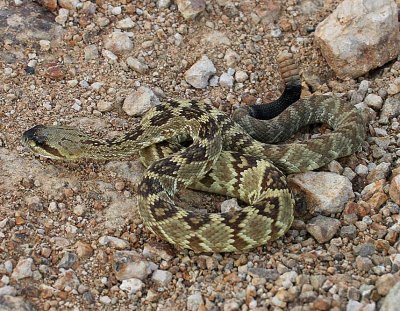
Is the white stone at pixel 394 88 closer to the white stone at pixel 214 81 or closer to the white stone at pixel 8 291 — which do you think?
the white stone at pixel 214 81

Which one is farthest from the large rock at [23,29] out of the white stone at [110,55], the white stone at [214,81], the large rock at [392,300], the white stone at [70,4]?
the large rock at [392,300]

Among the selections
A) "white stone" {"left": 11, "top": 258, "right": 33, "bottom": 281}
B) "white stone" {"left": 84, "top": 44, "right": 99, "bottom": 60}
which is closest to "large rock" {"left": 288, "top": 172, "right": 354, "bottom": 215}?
"white stone" {"left": 11, "top": 258, "right": 33, "bottom": 281}

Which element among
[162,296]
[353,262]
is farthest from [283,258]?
[162,296]

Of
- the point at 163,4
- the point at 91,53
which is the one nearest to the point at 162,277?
the point at 91,53

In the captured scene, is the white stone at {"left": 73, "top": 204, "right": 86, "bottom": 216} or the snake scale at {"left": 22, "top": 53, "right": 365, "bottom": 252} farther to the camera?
the white stone at {"left": 73, "top": 204, "right": 86, "bottom": 216}

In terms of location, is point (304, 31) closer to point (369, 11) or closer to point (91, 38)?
point (369, 11)

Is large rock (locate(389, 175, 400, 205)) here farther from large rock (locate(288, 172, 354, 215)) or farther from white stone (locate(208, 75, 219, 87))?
white stone (locate(208, 75, 219, 87))
